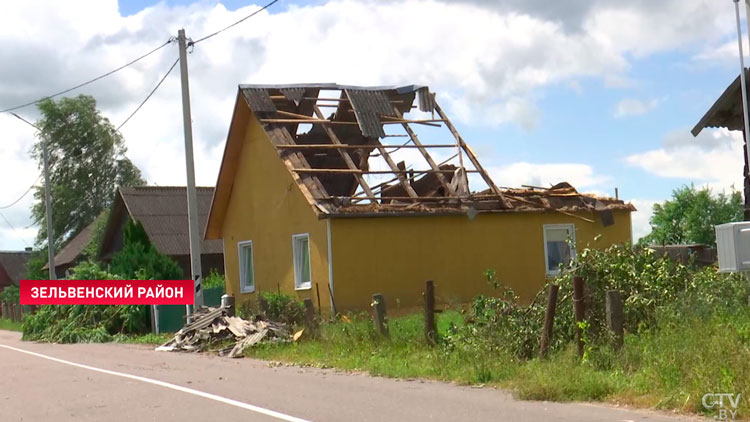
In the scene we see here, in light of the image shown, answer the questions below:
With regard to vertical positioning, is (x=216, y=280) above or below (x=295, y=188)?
below

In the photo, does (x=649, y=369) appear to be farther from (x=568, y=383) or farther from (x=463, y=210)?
(x=463, y=210)

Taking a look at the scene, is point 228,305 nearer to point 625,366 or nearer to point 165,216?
point 625,366

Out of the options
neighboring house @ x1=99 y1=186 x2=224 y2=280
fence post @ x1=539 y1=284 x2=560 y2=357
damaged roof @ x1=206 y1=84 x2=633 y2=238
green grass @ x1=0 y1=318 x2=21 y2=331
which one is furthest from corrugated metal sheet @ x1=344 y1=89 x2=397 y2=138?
green grass @ x1=0 y1=318 x2=21 y2=331

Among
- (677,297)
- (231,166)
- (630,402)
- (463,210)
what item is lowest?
(630,402)

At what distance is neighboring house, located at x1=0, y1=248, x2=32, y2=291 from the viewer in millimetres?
81875

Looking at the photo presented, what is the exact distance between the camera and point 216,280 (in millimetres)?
35094

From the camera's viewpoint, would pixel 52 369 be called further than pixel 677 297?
Yes

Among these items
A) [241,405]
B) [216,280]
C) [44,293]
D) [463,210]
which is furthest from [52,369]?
[216,280]

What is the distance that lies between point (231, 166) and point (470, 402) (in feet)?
59.7

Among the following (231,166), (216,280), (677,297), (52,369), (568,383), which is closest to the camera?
(568,383)

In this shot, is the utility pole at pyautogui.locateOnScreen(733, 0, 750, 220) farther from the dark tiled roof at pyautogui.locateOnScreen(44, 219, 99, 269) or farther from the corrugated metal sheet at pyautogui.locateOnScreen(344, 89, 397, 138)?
the dark tiled roof at pyautogui.locateOnScreen(44, 219, 99, 269)

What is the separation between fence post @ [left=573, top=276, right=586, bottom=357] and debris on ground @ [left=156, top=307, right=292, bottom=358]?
7548mm

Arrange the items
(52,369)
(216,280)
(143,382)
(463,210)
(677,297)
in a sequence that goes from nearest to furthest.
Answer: (677,297) → (143,382) → (52,369) → (463,210) → (216,280)

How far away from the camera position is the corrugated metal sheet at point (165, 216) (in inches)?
1515
